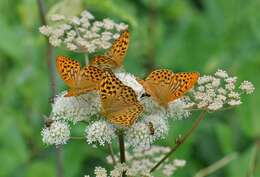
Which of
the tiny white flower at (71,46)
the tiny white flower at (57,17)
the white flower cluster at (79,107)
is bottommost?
the white flower cluster at (79,107)

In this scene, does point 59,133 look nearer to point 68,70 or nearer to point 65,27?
point 68,70

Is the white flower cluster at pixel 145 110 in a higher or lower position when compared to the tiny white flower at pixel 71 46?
lower

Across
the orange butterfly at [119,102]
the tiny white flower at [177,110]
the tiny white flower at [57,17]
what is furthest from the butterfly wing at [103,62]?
the tiny white flower at [57,17]

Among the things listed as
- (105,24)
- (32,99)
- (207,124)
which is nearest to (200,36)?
(207,124)

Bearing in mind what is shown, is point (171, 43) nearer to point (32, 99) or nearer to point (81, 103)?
point (32, 99)

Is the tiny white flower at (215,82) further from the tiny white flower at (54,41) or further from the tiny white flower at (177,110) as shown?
the tiny white flower at (54,41)

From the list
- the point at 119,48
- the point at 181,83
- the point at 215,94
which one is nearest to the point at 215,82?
the point at 215,94

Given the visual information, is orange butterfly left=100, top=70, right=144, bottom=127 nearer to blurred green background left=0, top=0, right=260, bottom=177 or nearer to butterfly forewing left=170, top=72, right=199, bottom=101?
butterfly forewing left=170, top=72, right=199, bottom=101
